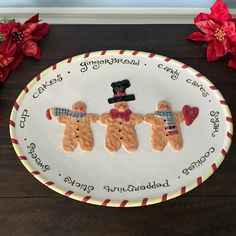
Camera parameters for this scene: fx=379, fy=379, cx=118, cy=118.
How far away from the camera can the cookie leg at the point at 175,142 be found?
0.63 m

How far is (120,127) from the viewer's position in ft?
2.14

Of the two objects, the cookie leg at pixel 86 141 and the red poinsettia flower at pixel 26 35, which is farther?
the red poinsettia flower at pixel 26 35

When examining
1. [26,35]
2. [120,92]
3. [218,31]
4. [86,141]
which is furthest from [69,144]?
[218,31]

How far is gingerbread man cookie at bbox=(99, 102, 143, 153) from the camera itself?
0.63m

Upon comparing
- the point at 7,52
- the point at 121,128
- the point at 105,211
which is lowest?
the point at 105,211

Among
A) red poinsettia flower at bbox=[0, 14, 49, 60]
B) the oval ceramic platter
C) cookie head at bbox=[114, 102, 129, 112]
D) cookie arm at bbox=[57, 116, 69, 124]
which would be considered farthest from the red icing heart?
red poinsettia flower at bbox=[0, 14, 49, 60]

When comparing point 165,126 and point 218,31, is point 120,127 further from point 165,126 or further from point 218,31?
point 218,31

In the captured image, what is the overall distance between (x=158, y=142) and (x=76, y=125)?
0.47 ft

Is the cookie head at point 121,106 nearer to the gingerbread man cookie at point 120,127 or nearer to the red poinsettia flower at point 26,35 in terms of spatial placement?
the gingerbread man cookie at point 120,127

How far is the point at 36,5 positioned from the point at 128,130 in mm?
394

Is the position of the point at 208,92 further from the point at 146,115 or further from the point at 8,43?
the point at 8,43

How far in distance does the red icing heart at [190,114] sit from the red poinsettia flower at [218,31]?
0.13 meters

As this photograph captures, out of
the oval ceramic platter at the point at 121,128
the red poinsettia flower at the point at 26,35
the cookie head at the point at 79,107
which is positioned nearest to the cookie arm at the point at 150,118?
the oval ceramic platter at the point at 121,128

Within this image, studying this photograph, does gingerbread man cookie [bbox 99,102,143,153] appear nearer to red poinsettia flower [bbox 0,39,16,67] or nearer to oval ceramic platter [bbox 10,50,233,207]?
oval ceramic platter [bbox 10,50,233,207]
